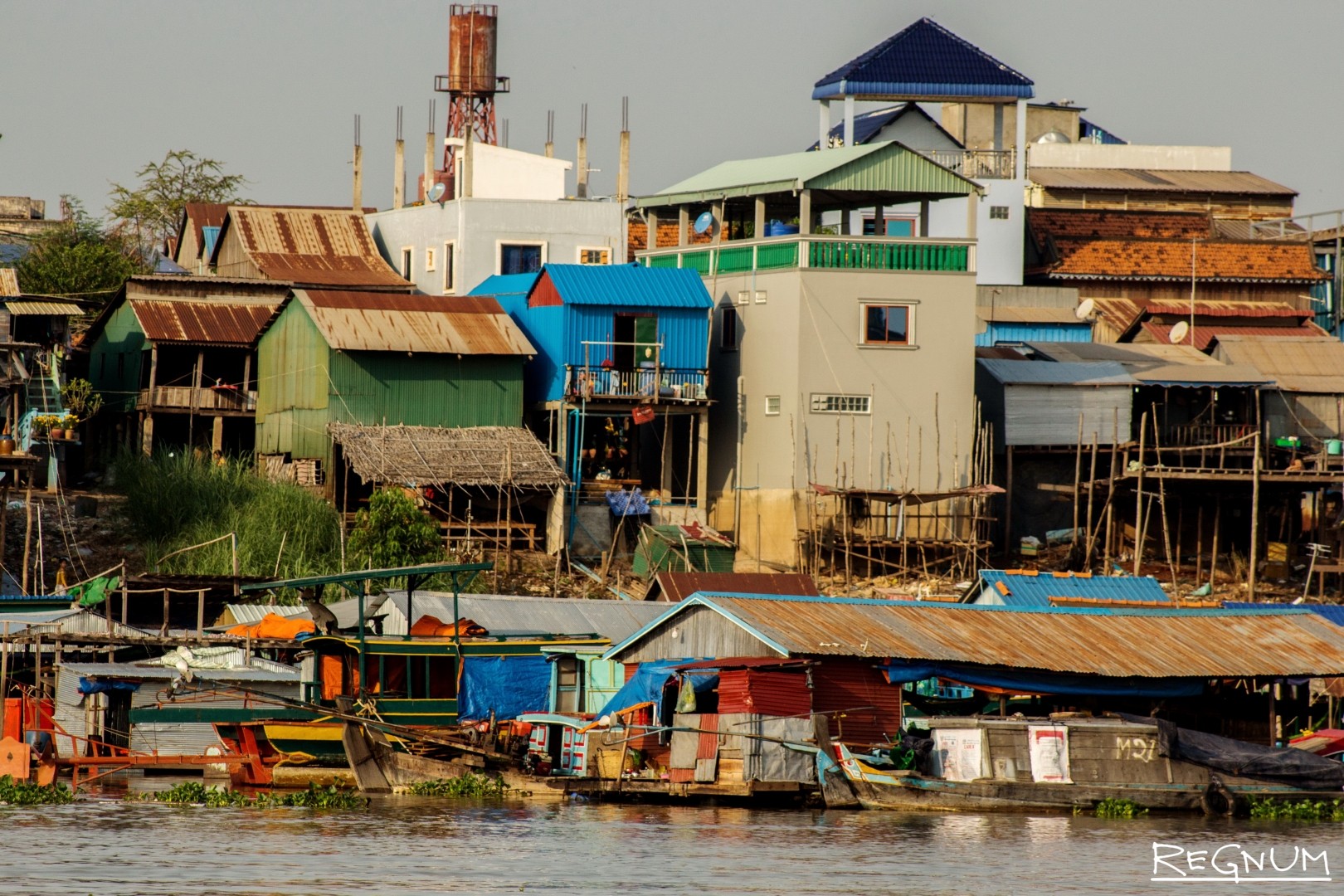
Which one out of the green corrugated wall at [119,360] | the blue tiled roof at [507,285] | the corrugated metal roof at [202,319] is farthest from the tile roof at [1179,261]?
the green corrugated wall at [119,360]

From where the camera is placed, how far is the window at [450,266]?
57094mm

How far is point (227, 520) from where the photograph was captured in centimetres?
4388

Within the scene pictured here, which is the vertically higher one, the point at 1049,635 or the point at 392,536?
the point at 392,536

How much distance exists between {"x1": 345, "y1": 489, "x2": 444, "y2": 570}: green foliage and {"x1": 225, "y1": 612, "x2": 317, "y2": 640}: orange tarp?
5354 mm

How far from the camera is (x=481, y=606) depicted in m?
37.9

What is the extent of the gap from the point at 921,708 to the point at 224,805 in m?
10.6

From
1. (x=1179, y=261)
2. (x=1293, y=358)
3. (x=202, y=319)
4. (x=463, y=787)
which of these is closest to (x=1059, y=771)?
(x=463, y=787)

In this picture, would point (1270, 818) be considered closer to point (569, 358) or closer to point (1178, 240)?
point (569, 358)

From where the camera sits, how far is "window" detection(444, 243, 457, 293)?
57.1 metres

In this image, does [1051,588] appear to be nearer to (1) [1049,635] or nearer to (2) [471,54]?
(1) [1049,635]

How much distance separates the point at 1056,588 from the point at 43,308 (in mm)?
23763

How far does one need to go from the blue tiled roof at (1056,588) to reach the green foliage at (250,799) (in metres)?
12.1

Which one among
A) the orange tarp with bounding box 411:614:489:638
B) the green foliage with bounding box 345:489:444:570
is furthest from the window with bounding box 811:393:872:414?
the orange tarp with bounding box 411:614:489:638

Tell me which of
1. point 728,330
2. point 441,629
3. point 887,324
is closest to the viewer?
point 441,629
